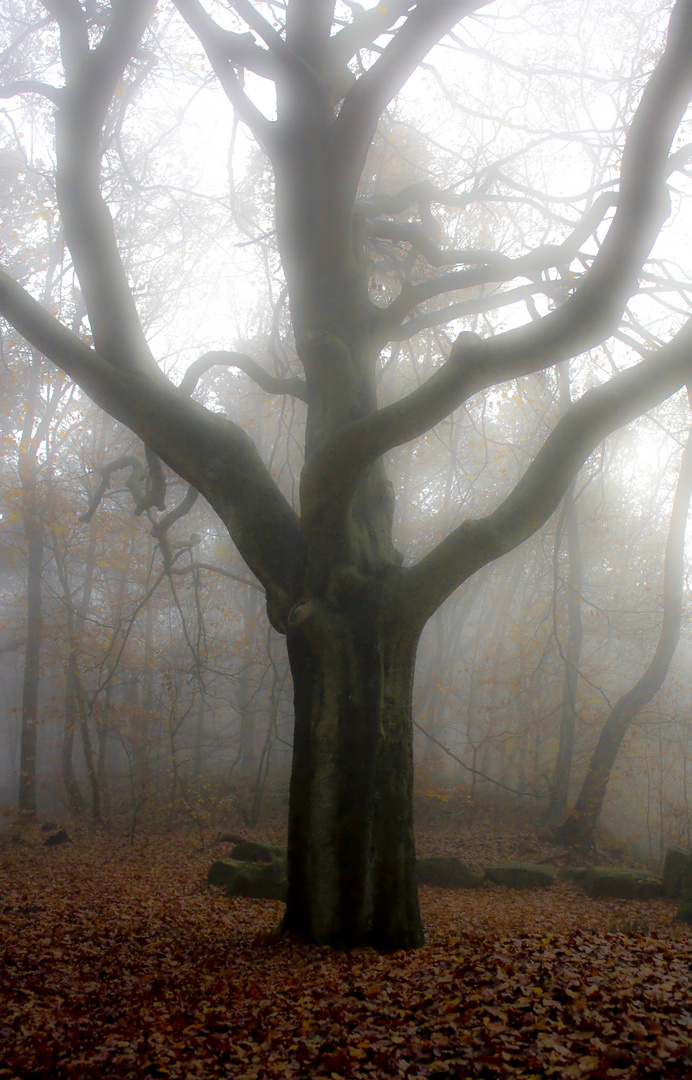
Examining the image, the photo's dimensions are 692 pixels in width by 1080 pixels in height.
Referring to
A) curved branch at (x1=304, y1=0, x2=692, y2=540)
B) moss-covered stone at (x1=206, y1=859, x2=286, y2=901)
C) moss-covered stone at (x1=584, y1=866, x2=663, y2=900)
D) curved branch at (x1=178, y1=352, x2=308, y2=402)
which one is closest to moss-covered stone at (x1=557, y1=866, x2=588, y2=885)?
moss-covered stone at (x1=584, y1=866, x2=663, y2=900)

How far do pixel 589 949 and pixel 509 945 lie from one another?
1.47 feet

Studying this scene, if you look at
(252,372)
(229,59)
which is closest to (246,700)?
(252,372)

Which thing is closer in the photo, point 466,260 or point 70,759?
point 466,260

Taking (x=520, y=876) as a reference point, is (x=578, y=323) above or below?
above

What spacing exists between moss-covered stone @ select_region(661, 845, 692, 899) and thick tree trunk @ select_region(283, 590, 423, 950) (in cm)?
561

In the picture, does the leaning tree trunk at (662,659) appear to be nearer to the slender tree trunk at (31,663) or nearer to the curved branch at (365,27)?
the curved branch at (365,27)

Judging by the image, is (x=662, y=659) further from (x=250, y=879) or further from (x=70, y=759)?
(x=70, y=759)

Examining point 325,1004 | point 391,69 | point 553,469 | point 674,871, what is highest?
point 391,69

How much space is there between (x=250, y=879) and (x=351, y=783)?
169 inches

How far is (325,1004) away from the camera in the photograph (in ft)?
10.5

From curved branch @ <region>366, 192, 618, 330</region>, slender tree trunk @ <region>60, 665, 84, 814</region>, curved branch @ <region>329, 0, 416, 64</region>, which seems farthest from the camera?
slender tree trunk @ <region>60, 665, 84, 814</region>

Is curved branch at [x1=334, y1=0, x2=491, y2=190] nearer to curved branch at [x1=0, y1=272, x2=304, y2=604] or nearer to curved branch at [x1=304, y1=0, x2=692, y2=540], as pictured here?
curved branch at [x1=304, y1=0, x2=692, y2=540]

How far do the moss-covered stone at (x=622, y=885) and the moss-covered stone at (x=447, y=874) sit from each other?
4.90 feet

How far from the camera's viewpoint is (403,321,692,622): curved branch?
3828 mm
